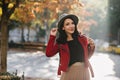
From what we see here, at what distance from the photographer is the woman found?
190 inches

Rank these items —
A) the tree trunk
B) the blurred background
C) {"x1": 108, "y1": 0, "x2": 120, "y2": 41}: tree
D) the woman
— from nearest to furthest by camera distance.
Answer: the woman
the tree trunk
the blurred background
{"x1": 108, "y1": 0, "x2": 120, "y2": 41}: tree

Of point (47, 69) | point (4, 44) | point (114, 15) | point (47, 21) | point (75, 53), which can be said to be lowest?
point (47, 69)

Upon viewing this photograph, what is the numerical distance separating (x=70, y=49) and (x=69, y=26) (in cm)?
30

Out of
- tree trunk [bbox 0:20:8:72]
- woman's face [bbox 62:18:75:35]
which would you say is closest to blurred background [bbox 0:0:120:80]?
tree trunk [bbox 0:20:8:72]

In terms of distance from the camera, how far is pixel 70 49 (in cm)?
485

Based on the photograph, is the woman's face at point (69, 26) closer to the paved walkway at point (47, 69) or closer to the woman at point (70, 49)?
the woman at point (70, 49)

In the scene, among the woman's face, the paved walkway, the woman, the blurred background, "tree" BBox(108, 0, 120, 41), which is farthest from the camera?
"tree" BBox(108, 0, 120, 41)

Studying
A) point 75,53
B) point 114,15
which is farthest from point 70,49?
point 114,15

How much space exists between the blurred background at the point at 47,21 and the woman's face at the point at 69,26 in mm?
283

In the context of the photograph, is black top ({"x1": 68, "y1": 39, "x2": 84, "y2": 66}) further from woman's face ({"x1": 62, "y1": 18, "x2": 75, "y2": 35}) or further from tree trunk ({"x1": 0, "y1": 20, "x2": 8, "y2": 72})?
tree trunk ({"x1": 0, "y1": 20, "x2": 8, "y2": 72})

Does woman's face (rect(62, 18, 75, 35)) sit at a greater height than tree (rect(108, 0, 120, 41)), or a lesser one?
greater

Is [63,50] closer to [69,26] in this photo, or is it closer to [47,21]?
[69,26]

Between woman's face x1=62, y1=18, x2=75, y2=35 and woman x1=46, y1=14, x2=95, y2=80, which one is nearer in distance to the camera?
woman x1=46, y1=14, x2=95, y2=80

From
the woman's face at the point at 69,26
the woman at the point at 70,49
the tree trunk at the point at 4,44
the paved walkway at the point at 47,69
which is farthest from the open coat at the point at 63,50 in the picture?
the paved walkway at the point at 47,69
